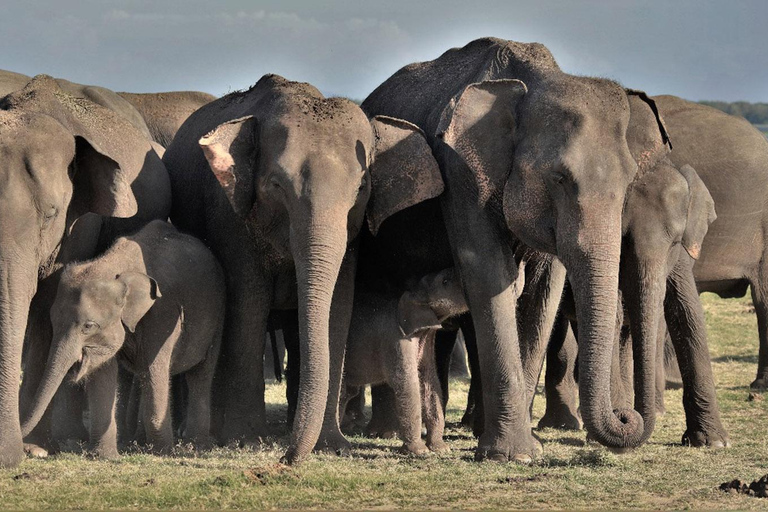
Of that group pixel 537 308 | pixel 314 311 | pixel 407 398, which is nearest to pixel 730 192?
pixel 537 308

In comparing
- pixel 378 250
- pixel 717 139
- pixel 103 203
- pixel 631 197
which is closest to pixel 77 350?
pixel 103 203

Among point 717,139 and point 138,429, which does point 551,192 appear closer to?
point 138,429

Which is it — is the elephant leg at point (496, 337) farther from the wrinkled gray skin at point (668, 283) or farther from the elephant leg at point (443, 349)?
the elephant leg at point (443, 349)

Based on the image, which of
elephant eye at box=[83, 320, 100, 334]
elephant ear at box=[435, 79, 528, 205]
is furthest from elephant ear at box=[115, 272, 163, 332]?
elephant ear at box=[435, 79, 528, 205]

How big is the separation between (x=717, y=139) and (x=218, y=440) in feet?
20.8

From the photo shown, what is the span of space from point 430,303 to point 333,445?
43.2 inches

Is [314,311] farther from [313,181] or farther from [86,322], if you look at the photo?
[86,322]

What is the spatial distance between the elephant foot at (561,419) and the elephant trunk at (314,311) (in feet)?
10.5

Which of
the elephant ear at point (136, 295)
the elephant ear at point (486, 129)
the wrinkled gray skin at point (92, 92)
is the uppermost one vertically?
the wrinkled gray skin at point (92, 92)

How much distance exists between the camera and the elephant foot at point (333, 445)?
32.6 feet

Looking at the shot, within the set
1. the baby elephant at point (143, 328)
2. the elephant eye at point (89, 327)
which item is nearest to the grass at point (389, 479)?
the baby elephant at point (143, 328)

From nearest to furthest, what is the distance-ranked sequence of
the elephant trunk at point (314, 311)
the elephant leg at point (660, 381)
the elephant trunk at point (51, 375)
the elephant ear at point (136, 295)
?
the elephant trunk at point (314, 311) < the elephant trunk at point (51, 375) < the elephant ear at point (136, 295) < the elephant leg at point (660, 381)

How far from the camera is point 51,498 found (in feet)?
26.6

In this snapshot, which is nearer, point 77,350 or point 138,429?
point 77,350
